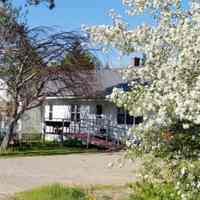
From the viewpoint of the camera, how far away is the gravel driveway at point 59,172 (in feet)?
47.1

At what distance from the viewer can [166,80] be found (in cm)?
574

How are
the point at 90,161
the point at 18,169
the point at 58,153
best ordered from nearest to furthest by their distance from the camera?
the point at 18,169 → the point at 90,161 → the point at 58,153

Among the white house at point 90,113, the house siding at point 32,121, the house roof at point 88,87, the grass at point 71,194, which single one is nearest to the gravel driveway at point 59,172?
the grass at point 71,194

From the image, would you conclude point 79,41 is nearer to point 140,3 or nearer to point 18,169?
point 18,169

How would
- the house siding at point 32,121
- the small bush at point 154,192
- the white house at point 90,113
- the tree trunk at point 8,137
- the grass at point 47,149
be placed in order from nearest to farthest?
1. the small bush at point 154,192
2. the grass at point 47,149
3. the tree trunk at point 8,137
4. the white house at point 90,113
5. the house siding at point 32,121

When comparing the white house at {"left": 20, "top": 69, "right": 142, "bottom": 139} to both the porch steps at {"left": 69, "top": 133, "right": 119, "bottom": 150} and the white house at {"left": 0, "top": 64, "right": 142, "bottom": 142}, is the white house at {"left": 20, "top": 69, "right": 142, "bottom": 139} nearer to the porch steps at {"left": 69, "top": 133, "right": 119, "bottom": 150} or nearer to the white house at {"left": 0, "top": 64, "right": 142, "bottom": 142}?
the white house at {"left": 0, "top": 64, "right": 142, "bottom": 142}

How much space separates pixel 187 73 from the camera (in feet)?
18.5

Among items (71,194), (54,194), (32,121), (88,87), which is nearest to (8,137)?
(88,87)

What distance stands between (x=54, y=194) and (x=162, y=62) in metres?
5.63

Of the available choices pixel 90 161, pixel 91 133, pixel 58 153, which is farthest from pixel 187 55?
pixel 91 133

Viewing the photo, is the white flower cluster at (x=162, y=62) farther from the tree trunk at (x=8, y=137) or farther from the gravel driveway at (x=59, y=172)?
the tree trunk at (x=8, y=137)

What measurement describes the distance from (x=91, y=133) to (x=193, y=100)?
26.0 m

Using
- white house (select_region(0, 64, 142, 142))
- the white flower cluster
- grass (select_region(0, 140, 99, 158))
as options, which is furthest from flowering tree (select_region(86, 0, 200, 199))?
white house (select_region(0, 64, 142, 142))

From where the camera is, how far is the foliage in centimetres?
1070
